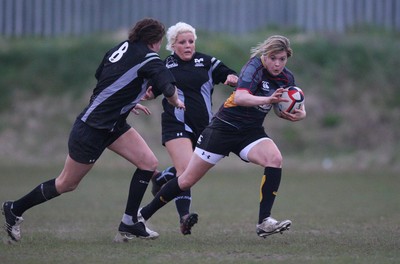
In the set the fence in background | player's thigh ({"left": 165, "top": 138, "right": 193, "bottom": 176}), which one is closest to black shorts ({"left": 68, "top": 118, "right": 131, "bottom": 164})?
player's thigh ({"left": 165, "top": 138, "right": 193, "bottom": 176})

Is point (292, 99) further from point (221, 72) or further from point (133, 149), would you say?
point (133, 149)

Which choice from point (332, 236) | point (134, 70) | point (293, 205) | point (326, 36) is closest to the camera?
point (134, 70)

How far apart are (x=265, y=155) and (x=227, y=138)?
39 cm

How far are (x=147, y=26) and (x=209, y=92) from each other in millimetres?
1429

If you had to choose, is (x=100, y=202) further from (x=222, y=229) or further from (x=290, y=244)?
(x=290, y=244)

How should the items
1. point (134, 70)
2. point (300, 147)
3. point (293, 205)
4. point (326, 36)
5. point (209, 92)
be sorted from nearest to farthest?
point (134, 70), point (209, 92), point (293, 205), point (300, 147), point (326, 36)

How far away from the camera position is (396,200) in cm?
1216

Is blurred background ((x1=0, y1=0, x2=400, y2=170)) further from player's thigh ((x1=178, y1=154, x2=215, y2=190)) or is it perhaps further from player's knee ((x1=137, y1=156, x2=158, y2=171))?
player's thigh ((x1=178, y1=154, x2=215, y2=190))

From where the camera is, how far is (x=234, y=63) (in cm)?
2080

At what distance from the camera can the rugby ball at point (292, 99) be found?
7286mm

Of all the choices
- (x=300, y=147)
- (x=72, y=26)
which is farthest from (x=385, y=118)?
(x=72, y=26)

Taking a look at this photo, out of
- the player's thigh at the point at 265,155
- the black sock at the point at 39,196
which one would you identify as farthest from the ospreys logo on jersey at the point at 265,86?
the black sock at the point at 39,196

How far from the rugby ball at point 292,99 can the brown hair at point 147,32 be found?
4.12 feet

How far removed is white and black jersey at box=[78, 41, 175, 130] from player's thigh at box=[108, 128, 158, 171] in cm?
28
